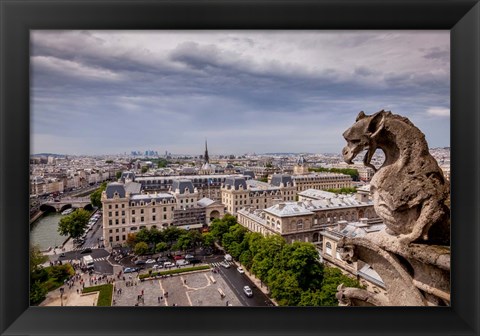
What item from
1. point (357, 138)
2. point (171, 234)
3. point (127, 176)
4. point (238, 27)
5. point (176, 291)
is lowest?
point (176, 291)

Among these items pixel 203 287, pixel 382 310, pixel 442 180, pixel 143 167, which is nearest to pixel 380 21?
pixel 442 180

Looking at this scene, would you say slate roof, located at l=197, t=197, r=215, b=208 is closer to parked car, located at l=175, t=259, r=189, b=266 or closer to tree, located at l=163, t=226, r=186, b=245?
tree, located at l=163, t=226, r=186, b=245

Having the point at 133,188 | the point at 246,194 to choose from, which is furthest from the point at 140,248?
the point at 246,194

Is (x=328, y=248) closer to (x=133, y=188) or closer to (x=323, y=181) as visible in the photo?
(x=133, y=188)

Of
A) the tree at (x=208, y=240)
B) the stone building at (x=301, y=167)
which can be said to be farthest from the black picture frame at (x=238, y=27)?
the stone building at (x=301, y=167)

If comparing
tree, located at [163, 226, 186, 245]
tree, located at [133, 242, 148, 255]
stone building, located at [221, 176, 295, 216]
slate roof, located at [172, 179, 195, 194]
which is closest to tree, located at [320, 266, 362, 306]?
tree, located at [163, 226, 186, 245]

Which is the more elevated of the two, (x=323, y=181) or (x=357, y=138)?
(x=357, y=138)
